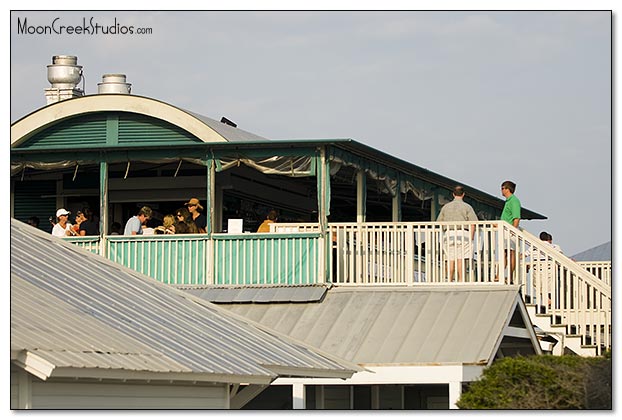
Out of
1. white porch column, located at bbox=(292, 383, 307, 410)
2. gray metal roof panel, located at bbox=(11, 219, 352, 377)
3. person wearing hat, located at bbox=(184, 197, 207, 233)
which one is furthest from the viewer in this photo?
person wearing hat, located at bbox=(184, 197, 207, 233)

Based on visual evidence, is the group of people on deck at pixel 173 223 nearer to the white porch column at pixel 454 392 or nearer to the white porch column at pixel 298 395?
the white porch column at pixel 298 395

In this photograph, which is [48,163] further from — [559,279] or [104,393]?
[104,393]

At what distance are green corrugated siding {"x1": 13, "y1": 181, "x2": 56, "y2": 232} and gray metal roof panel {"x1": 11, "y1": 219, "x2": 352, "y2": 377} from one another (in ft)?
25.0

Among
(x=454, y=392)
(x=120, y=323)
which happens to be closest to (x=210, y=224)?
(x=454, y=392)

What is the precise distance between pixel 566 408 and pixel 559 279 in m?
6.21

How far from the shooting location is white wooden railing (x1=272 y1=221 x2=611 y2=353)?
21.1 metres

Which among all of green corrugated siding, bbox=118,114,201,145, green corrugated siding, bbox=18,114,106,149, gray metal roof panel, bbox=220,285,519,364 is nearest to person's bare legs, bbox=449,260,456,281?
gray metal roof panel, bbox=220,285,519,364

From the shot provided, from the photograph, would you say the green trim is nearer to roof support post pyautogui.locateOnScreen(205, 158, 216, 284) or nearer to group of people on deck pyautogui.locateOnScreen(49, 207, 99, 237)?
group of people on deck pyautogui.locateOnScreen(49, 207, 99, 237)

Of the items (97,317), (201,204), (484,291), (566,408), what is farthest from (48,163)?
(566,408)

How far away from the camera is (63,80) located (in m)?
26.9

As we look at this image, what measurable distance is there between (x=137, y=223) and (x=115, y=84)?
486 centimetres

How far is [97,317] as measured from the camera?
1466 cm

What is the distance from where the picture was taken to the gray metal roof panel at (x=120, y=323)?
13133 millimetres

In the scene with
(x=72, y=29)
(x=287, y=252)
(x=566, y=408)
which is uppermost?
(x=72, y=29)
